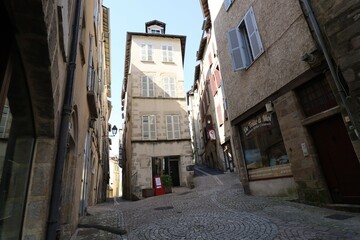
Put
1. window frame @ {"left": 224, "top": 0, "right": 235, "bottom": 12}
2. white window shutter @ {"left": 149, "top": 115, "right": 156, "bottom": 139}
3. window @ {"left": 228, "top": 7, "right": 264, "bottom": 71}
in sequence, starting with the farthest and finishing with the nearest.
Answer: white window shutter @ {"left": 149, "top": 115, "right": 156, "bottom": 139}
window frame @ {"left": 224, "top": 0, "right": 235, "bottom": 12}
window @ {"left": 228, "top": 7, "right": 264, "bottom": 71}

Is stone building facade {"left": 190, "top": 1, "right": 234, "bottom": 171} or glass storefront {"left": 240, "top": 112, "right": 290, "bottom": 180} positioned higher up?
stone building facade {"left": 190, "top": 1, "right": 234, "bottom": 171}

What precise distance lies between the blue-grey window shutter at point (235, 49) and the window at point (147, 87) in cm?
903

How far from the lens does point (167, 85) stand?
17219 mm

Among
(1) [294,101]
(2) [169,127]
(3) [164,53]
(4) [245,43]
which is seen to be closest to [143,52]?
(3) [164,53]

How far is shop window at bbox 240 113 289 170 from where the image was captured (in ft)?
22.6

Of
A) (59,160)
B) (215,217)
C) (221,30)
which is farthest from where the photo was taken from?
(221,30)

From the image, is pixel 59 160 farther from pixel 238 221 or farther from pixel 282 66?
pixel 282 66

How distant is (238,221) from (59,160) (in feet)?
12.7

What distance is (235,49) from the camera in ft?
28.0

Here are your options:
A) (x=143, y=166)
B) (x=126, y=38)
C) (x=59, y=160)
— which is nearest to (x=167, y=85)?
(x=126, y=38)

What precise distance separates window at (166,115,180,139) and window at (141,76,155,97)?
234 centimetres

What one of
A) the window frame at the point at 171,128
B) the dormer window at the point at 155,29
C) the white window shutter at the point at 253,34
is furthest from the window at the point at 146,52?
the white window shutter at the point at 253,34

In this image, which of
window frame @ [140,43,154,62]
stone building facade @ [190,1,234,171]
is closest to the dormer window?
window frame @ [140,43,154,62]

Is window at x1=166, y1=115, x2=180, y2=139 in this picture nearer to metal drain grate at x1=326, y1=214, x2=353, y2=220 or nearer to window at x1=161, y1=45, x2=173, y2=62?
window at x1=161, y1=45, x2=173, y2=62
